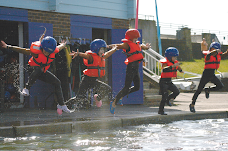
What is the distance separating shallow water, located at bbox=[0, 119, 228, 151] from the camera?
621 centimetres

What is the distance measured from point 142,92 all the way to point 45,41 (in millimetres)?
6051

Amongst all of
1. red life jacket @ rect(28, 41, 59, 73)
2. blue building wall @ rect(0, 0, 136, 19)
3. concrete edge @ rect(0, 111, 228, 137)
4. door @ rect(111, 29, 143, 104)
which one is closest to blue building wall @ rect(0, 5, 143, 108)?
door @ rect(111, 29, 143, 104)

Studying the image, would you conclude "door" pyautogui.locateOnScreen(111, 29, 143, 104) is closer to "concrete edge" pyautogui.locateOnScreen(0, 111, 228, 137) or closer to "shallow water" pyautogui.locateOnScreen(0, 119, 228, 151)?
"concrete edge" pyautogui.locateOnScreen(0, 111, 228, 137)

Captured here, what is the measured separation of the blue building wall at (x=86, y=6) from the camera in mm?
12036

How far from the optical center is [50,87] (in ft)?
41.0

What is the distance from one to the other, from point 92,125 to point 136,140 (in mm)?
1620

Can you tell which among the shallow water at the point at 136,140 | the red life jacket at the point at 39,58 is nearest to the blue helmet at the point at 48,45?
the red life jacket at the point at 39,58

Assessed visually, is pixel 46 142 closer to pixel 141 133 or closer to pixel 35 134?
pixel 35 134

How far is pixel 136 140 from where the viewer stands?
6.88 meters

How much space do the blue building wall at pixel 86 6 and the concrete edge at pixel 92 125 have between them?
5059mm

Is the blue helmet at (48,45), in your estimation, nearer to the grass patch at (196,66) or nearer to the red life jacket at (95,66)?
the red life jacket at (95,66)

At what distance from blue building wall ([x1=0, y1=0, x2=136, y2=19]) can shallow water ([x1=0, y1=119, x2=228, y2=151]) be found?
18.1 ft

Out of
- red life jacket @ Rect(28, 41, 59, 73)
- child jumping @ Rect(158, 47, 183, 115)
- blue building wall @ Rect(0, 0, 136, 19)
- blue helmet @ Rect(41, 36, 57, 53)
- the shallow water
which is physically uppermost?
blue building wall @ Rect(0, 0, 136, 19)

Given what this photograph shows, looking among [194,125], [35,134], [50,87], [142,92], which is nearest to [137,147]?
[35,134]
